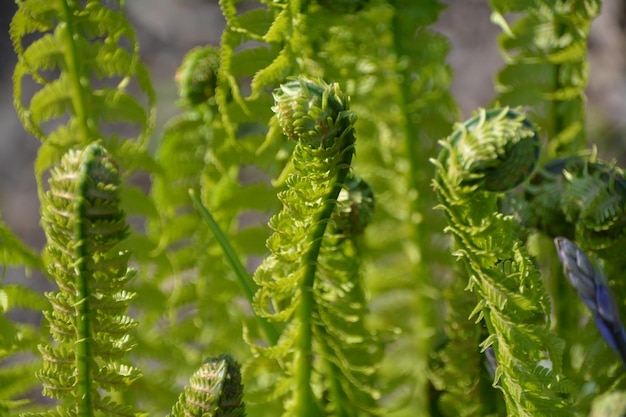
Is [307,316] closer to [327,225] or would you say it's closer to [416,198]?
[327,225]

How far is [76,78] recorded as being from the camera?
37.8 inches

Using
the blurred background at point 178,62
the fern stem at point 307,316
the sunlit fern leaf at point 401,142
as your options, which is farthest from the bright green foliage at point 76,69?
the blurred background at point 178,62

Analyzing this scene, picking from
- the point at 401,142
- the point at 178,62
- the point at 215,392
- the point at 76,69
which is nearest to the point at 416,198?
the point at 401,142

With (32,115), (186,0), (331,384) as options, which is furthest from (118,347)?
(186,0)

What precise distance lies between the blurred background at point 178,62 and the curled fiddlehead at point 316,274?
1739 mm

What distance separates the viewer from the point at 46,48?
37.6 inches

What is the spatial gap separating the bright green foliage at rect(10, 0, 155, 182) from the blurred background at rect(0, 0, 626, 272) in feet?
5.04

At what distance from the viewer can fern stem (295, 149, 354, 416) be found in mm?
676

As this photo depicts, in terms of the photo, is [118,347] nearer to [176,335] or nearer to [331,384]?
[331,384]

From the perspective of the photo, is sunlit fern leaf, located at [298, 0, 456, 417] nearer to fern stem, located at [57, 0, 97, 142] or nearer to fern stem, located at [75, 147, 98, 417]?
fern stem, located at [57, 0, 97, 142]

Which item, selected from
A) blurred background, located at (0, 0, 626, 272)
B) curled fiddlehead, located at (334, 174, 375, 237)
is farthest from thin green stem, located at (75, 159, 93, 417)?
blurred background, located at (0, 0, 626, 272)

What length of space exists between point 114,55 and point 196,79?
0.34 ft

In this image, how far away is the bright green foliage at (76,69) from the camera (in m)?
0.90

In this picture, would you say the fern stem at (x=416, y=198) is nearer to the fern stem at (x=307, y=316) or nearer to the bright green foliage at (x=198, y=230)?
the bright green foliage at (x=198, y=230)
